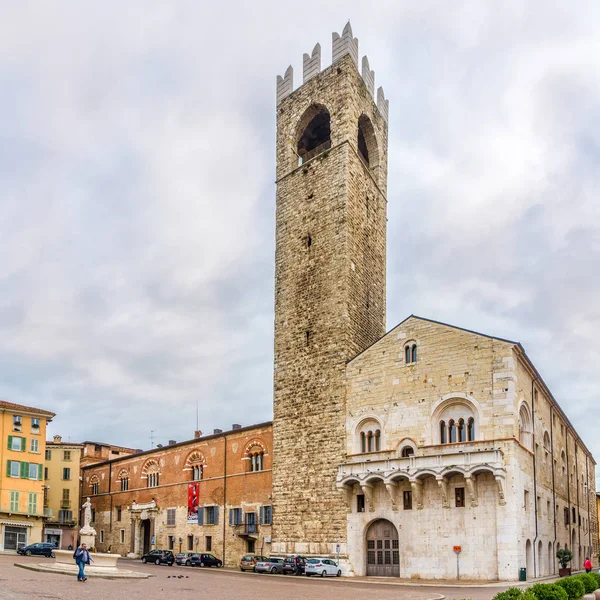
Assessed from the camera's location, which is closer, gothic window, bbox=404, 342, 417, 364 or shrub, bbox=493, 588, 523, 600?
shrub, bbox=493, 588, 523, 600

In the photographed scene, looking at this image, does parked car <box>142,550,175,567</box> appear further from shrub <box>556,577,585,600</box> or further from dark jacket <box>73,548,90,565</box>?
shrub <box>556,577,585,600</box>

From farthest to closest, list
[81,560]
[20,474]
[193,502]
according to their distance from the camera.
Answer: [20,474]
[193,502]
[81,560]

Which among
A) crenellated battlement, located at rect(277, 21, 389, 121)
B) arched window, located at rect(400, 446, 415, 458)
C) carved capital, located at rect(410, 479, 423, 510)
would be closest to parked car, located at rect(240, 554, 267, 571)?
carved capital, located at rect(410, 479, 423, 510)

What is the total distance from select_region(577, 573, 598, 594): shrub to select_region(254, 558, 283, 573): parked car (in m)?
17.7

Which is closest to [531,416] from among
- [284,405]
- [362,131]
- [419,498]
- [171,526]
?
[419,498]

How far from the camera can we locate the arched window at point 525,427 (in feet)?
119

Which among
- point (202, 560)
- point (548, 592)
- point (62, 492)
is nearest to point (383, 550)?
point (202, 560)

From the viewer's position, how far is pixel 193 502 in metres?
50.9

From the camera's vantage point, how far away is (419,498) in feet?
117

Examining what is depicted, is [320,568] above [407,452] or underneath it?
underneath

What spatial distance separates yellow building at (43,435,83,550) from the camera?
228 ft

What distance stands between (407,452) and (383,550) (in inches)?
202

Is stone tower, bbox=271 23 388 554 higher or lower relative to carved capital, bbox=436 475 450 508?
higher

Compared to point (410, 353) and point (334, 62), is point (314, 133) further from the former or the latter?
point (410, 353)
